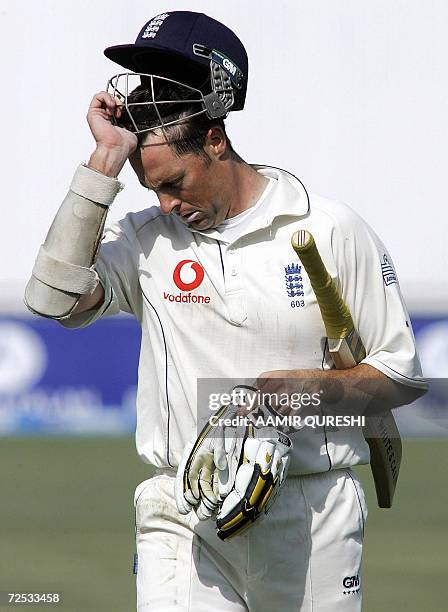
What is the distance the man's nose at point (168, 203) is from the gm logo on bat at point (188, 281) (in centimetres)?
16

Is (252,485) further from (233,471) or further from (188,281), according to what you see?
(188,281)

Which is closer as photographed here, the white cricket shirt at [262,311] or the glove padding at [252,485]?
the glove padding at [252,485]

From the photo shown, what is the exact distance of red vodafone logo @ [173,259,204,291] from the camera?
3.12 m

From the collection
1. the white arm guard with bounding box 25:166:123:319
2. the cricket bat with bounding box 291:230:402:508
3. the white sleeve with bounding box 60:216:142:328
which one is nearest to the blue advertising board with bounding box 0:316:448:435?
the cricket bat with bounding box 291:230:402:508

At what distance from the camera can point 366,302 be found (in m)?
3.07

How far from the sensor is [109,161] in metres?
3.02

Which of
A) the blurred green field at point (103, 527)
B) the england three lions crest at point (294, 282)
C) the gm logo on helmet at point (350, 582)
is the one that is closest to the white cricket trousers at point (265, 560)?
the gm logo on helmet at point (350, 582)

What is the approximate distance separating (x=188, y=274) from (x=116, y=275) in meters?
0.19

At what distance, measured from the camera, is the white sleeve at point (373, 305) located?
305 cm

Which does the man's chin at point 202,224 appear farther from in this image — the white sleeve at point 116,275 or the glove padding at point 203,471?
the glove padding at point 203,471

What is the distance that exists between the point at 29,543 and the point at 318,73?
2.90m

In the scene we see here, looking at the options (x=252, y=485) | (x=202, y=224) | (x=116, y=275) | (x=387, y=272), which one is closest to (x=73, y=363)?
(x=116, y=275)

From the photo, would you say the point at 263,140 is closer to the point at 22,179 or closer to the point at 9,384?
the point at 22,179

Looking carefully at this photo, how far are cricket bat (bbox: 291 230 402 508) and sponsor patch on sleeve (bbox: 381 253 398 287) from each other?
0.16 meters
